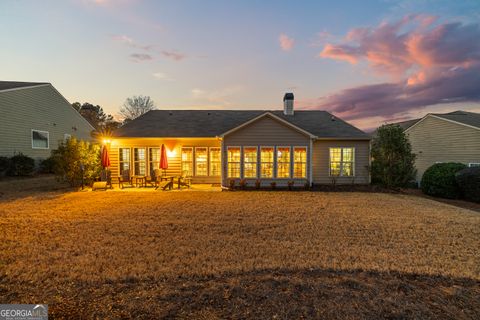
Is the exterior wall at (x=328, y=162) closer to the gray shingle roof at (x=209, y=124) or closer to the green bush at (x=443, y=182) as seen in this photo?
the gray shingle roof at (x=209, y=124)

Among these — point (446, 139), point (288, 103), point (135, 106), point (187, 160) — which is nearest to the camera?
point (187, 160)

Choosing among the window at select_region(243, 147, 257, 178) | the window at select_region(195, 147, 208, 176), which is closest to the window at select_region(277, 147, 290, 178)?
the window at select_region(243, 147, 257, 178)

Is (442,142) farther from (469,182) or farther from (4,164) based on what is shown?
(4,164)

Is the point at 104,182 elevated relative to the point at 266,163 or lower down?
lower down

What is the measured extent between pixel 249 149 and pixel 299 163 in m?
3.26

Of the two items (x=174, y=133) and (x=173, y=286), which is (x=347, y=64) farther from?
(x=173, y=286)

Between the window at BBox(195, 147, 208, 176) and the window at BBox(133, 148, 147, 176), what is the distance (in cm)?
357

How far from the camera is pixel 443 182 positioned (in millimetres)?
12586

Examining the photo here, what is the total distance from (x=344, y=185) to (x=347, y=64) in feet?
30.2

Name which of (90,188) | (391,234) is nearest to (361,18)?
(391,234)

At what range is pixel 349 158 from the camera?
14586 mm

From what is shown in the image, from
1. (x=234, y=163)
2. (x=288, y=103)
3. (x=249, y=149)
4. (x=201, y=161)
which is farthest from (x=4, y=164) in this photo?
(x=288, y=103)

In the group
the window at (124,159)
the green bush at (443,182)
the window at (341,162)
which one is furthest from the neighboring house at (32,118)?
the green bush at (443,182)

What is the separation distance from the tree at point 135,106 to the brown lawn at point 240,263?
3955 centimetres
